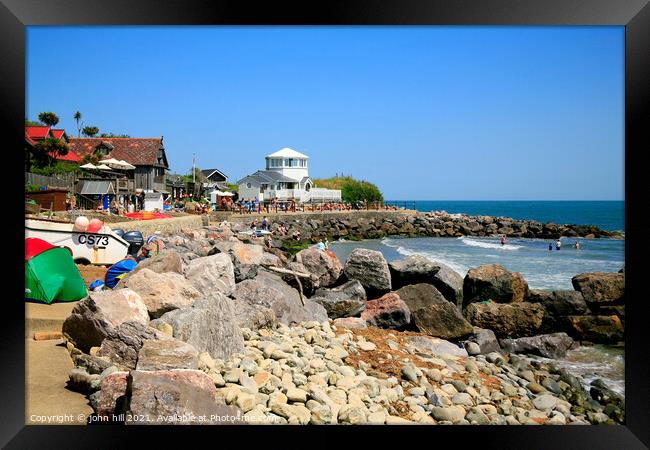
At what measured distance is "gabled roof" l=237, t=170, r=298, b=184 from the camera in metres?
36.8

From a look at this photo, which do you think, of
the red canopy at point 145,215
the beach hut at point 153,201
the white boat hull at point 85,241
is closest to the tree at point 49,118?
the red canopy at point 145,215

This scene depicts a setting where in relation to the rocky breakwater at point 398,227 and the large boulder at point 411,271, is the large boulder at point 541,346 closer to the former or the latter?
the large boulder at point 411,271

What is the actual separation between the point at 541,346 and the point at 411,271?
2.94 meters

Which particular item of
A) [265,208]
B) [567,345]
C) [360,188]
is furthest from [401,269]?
[360,188]

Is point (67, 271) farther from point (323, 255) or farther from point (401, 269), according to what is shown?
point (401, 269)

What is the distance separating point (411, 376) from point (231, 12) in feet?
13.0

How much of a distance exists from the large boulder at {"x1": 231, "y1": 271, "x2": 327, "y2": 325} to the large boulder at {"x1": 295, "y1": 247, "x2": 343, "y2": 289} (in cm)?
290

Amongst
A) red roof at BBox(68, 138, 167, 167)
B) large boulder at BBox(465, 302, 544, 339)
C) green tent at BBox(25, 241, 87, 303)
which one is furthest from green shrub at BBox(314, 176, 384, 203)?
green tent at BBox(25, 241, 87, 303)

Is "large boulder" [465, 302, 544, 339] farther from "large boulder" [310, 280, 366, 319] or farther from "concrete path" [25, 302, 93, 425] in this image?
"concrete path" [25, 302, 93, 425]

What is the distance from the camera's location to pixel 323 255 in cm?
1053

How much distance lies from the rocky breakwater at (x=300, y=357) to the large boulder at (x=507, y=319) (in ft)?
0.08

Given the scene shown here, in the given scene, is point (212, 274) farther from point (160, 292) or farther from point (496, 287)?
point (496, 287)

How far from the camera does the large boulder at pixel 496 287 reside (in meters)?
10.2

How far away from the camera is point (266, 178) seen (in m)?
36.8
